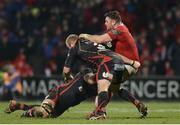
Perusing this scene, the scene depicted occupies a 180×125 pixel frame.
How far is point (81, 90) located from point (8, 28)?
1456 centimetres

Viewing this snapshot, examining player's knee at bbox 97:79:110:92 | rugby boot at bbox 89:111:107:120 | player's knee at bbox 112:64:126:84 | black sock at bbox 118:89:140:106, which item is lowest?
rugby boot at bbox 89:111:107:120

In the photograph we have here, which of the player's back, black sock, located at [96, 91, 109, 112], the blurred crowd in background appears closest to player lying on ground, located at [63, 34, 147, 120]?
black sock, located at [96, 91, 109, 112]

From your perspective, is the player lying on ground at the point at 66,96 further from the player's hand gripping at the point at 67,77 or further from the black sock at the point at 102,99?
the black sock at the point at 102,99

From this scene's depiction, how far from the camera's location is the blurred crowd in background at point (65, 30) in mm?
25812

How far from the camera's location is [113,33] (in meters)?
14.4

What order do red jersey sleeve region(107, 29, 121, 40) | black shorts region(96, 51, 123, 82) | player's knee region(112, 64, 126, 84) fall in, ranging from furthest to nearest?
red jersey sleeve region(107, 29, 121, 40) < player's knee region(112, 64, 126, 84) < black shorts region(96, 51, 123, 82)

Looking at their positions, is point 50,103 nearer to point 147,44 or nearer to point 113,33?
point 113,33

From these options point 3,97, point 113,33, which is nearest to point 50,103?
point 113,33

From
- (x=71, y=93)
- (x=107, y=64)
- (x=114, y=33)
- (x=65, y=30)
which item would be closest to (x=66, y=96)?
(x=71, y=93)

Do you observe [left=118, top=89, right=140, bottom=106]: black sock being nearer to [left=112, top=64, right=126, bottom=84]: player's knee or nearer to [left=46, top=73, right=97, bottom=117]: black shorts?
[left=112, top=64, right=126, bottom=84]: player's knee

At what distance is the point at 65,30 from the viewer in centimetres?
2730

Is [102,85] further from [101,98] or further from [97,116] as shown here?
[97,116]

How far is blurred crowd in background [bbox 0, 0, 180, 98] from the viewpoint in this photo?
→ 2581 centimetres

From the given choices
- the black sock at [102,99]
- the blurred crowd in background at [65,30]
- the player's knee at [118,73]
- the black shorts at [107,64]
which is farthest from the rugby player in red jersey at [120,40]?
the blurred crowd in background at [65,30]
